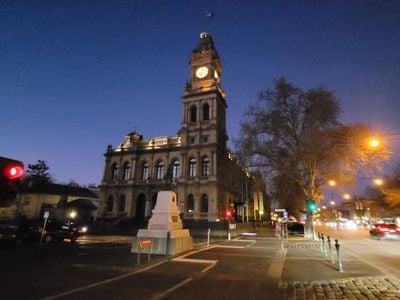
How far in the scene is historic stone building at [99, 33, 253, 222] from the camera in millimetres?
44250

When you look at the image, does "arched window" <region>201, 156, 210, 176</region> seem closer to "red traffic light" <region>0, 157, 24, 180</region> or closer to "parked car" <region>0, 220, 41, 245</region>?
"parked car" <region>0, 220, 41, 245</region>

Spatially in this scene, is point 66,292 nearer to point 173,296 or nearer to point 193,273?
point 173,296

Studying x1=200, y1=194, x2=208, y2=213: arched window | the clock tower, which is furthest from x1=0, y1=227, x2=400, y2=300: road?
the clock tower

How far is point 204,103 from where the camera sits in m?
49.2

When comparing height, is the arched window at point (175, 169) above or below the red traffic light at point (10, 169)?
above

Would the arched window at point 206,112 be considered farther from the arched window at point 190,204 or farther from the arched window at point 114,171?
the arched window at point 114,171

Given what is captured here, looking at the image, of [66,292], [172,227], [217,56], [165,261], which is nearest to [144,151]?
[217,56]

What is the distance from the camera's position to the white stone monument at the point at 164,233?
1423 cm

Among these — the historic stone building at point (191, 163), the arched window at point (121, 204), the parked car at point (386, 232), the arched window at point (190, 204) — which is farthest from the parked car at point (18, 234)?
the parked car at point (386, 232)

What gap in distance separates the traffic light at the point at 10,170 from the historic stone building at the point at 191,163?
39.7m

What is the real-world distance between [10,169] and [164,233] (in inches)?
485

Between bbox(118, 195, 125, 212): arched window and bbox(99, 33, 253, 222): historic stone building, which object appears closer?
bbox(99, 33, 253, 222): historic stone building

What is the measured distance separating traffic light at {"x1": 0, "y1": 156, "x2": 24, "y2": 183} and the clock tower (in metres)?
41.9

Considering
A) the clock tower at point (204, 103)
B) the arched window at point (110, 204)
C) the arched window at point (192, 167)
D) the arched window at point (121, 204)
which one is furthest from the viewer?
the arched window at point (110, 204)
